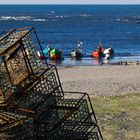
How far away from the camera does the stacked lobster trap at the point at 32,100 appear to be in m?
9.77

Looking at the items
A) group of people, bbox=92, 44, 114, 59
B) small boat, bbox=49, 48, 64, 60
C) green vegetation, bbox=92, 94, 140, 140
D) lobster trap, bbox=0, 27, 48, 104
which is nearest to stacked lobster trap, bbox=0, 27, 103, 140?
lobster trap, bbox=0, 27, 48, 104

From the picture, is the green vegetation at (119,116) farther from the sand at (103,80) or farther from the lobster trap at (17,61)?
the lobster trap at (17,61)

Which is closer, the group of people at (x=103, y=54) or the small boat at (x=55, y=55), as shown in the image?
the small boat at (x=55, y=55)

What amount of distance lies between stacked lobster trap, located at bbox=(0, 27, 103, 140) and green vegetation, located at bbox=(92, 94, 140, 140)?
6.41 metres

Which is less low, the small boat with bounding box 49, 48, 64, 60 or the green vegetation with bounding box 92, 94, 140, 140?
the green vegetation with bounding box 92, 94, 140, 140

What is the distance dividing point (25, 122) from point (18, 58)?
191 centimetres

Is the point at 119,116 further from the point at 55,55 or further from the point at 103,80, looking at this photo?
the point at 55,55

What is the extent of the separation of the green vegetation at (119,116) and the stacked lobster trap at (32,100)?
6.41 m

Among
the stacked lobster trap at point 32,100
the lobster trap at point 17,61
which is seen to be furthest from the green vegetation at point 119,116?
the lobster trap at point 17,61

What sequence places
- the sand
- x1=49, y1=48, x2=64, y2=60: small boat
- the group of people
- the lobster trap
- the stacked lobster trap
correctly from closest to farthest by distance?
the stacked lobster trap, the lobster trap, the sand, x1=49, y1=48, x2=64, y2=60: small boat, the group of people

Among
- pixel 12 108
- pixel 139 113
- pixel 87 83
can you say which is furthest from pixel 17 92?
pixel 87 83

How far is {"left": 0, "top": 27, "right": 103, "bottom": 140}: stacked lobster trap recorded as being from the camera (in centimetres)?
977

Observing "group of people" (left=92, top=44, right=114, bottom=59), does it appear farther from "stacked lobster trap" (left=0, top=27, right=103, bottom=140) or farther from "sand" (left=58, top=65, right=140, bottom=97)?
"stacked lobster trap" (left=0, top=27, right=103, bottom=140)

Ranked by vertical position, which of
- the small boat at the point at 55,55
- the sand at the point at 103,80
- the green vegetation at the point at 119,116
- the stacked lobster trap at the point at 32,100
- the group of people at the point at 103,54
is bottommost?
the group of people at the point at 103,54
